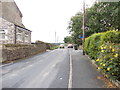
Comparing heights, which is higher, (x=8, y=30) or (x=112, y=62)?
(x=8, y=30)

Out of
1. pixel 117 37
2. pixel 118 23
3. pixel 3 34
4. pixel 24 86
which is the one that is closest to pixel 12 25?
pixel 3 34

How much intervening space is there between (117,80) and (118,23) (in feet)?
37.9

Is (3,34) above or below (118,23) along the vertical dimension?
below

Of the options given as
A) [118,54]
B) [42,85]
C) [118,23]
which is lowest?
[42,85]

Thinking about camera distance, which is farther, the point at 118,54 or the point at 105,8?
the point at 105,8

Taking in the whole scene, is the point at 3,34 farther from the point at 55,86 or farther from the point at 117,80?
the point at 117,80

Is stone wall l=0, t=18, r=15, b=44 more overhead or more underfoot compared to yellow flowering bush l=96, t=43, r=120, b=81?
more overhead

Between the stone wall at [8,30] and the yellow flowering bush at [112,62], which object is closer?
the yellow flowering bush at [112,62]

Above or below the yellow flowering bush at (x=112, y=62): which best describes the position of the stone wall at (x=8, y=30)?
above

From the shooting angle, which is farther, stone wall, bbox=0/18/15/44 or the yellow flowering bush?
stone wall, bbox=0/18/15/44

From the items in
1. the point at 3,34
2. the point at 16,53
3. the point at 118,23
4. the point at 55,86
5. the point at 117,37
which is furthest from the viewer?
the point at 3,34

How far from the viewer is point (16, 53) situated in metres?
10.8

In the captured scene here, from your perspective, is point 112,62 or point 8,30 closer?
point 112,62

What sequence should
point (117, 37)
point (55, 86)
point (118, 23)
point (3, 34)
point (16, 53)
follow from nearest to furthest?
point (55, 86) < point (117, 37) < point (16, 53) < point (118, 23) < point (3, 34)
